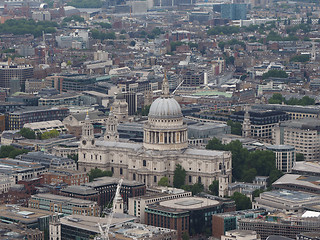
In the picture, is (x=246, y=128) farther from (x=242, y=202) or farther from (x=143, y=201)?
(x=143, y=201)

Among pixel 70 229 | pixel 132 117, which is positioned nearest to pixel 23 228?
pixel 70 229

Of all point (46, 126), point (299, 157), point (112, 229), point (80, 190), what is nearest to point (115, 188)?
point (80, 190)

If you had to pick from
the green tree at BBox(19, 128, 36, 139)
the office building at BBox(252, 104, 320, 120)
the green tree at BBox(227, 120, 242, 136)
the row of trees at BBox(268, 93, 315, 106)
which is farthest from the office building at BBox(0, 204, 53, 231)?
the row of trees at BBox(268, 93, 315, 106)

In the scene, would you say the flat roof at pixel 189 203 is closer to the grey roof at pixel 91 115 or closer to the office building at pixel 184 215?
the office building at pixel 184 215

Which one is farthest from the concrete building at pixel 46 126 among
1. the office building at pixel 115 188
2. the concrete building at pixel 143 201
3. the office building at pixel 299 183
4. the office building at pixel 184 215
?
the office building at pixel 184 215

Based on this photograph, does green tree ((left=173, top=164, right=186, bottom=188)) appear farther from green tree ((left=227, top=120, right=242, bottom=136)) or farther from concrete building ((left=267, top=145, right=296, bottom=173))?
green tree ((left=227, top=120, right=242, bottom=136))
